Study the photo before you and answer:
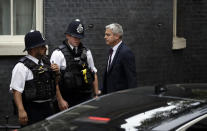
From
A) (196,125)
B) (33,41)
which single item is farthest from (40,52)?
(196,125)

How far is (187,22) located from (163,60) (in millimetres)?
1461

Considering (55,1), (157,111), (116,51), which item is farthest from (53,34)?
(157,111)

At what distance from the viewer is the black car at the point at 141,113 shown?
3535 millimetres

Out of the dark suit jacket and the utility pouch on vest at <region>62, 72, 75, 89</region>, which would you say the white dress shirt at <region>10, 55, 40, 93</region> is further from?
the dark suit jacket

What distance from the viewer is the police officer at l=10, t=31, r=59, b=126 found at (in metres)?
5.86

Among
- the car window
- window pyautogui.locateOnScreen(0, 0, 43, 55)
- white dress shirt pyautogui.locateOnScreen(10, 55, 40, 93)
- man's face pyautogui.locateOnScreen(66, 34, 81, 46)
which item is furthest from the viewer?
window pyautogui.locateOnScreen(0, 0, 43, 55)

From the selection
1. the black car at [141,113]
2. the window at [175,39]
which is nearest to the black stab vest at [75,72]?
the black car at [141,113]

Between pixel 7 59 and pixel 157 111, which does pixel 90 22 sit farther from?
pixel 157 111

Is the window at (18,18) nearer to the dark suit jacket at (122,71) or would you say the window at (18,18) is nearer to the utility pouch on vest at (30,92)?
the dark suit jacket at (122,71)

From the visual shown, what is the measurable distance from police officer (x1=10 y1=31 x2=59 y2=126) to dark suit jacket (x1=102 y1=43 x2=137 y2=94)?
0.93 m

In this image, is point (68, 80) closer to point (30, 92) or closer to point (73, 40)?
point (73, 40)

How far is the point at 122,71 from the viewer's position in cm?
683

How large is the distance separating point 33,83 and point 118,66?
130cm

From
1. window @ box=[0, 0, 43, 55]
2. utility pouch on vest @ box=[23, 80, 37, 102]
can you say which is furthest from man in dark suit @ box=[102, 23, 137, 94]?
window @ box=[0, 0, 43, 55]
